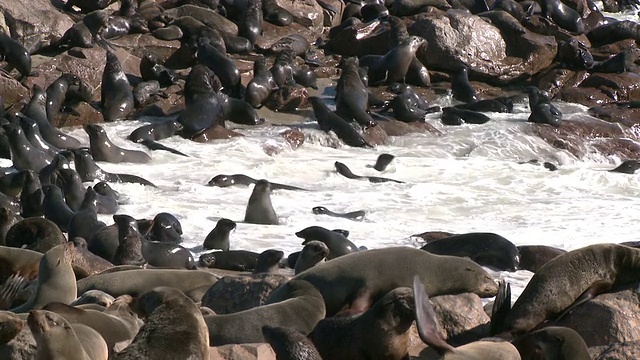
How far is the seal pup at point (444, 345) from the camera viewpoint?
5238 millimetres

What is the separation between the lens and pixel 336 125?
16.8 meters

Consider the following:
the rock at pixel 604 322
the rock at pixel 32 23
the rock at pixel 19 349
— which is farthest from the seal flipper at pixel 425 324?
the rock at pixel 32 23

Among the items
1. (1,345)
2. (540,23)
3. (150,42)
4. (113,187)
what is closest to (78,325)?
(1,345)

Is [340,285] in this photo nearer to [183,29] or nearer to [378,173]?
[378,173]

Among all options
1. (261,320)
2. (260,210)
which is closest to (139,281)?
(261,320)

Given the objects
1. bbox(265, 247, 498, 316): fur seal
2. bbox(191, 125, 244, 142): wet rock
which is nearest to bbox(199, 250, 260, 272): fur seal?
bbox(265, 247, 498, 316): fur seal

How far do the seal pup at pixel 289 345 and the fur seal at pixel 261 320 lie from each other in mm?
568

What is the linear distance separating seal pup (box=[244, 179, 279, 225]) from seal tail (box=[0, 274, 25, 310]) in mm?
5107

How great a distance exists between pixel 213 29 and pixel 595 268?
13635 millimetres

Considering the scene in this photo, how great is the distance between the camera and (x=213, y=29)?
64.4 feet

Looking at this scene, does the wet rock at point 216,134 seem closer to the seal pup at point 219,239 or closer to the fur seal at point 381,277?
the seal pup at point 219,239

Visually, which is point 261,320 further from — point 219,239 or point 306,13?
point 306,13

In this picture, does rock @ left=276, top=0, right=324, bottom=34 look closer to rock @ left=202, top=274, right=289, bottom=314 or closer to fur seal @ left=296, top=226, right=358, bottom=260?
fur seal @ left=296, top=226, right=358, bottom=260

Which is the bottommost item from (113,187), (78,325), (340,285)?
(113,187)
